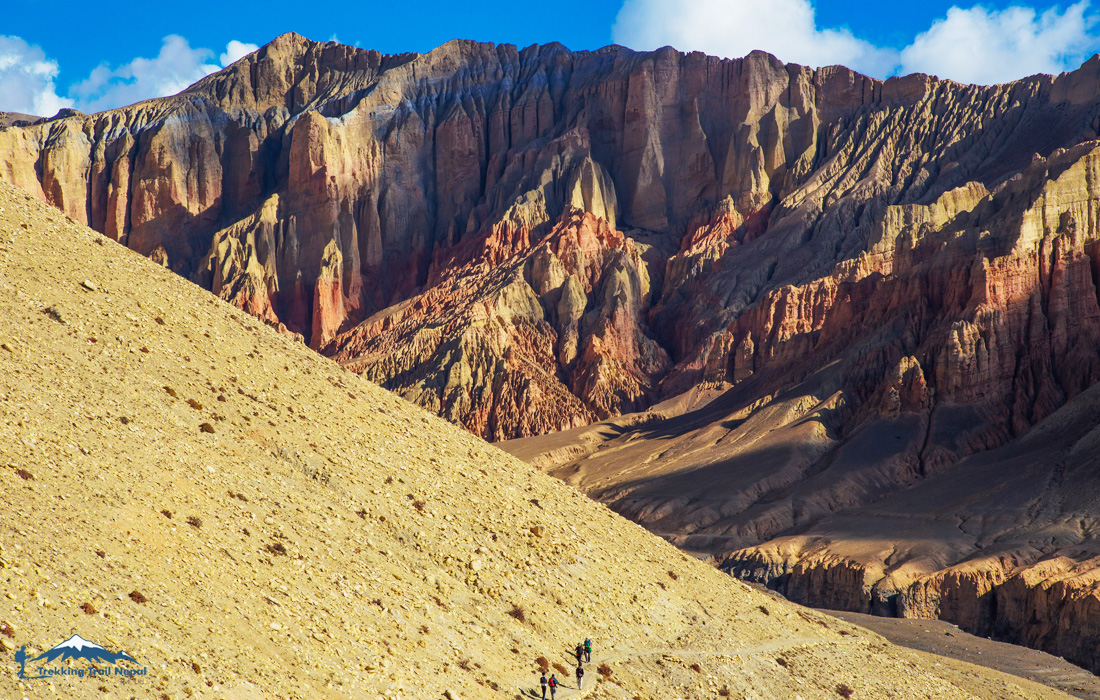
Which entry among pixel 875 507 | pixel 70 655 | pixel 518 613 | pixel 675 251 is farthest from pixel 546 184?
pixel 70 655

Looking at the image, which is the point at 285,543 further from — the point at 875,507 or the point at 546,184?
the point at 546,184

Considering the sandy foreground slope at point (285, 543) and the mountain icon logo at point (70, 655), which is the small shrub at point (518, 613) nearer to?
the sandy foreground slope at point (285, 543)

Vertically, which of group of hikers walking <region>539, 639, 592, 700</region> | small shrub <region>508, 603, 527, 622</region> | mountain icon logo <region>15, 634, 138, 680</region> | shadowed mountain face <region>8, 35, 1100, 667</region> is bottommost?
mountain icon logo <region>15, 634, 138, 680</region>

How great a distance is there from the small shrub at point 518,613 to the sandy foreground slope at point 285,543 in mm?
57

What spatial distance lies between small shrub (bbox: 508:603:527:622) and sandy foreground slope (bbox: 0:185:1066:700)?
0.06 m

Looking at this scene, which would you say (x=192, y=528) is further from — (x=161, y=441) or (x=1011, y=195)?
(x=1011, y=195)

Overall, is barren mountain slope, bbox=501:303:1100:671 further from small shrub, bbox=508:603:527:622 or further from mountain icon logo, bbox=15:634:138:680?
mountain icon logo, bbox=15:634:138:680

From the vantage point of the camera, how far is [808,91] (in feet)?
516

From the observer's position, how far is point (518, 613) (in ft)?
95.5

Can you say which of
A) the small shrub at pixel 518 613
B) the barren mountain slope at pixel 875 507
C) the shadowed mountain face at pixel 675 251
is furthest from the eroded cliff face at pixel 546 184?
the small shrub at pixel 518 613

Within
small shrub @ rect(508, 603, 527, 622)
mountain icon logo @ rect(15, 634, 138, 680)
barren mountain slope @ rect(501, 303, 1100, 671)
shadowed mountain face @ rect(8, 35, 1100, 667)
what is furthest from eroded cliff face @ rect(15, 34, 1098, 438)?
mountain icon logo @ rect(15, 634, 138, 680)

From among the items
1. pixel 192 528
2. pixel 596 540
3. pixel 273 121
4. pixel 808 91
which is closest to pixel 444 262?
pixel 273 121

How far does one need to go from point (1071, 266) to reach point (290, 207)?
103m

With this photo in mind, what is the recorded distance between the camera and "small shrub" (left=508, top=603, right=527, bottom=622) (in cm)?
2902
